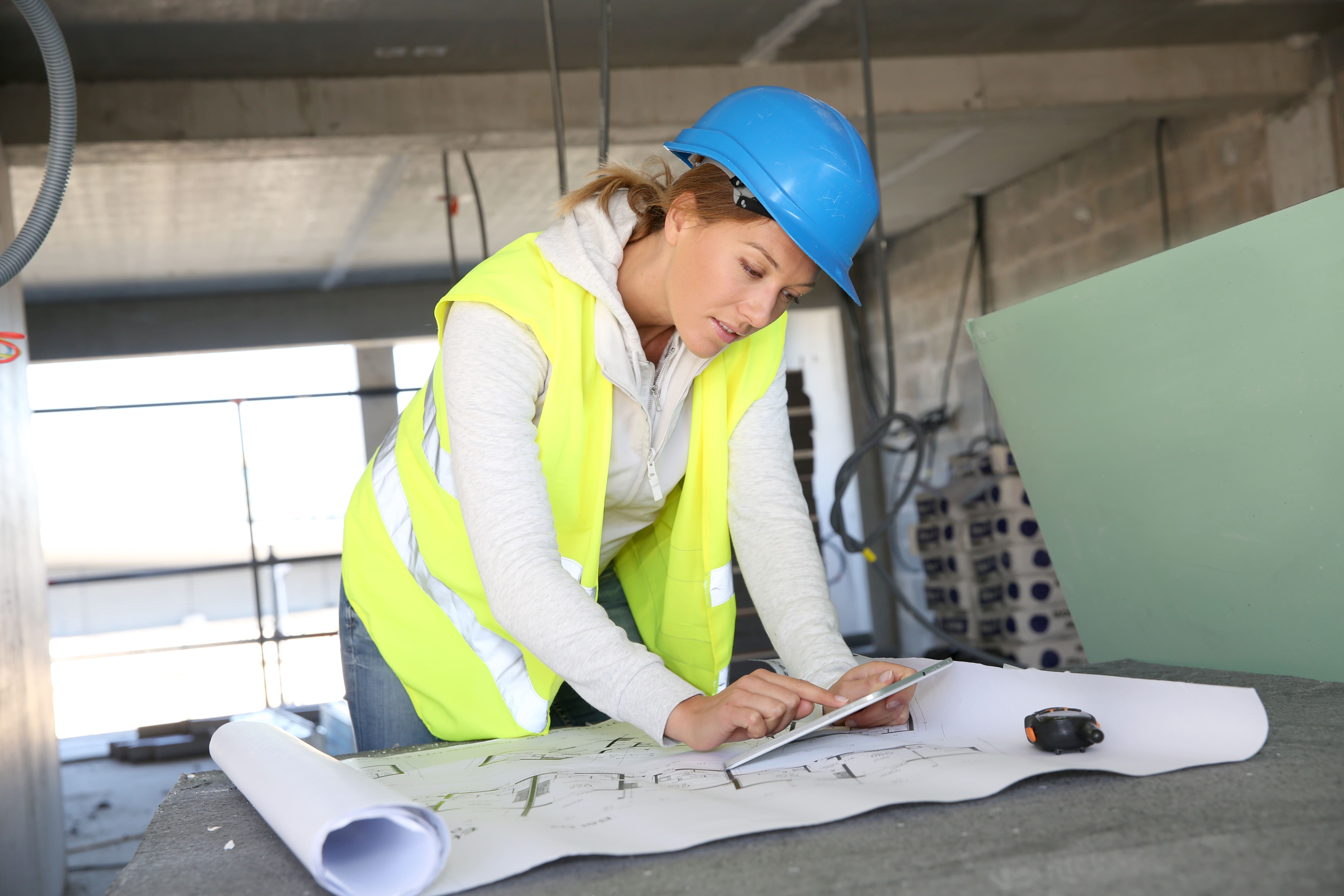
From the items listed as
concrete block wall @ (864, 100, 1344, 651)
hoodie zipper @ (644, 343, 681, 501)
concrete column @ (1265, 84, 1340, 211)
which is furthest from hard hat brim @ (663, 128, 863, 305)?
concrete column @ (1265, 84, 1340, 211)

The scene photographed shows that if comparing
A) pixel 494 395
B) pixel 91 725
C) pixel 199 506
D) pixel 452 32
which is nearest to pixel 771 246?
pixel 494 395

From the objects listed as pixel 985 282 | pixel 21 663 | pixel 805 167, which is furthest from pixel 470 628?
pixel 985 282

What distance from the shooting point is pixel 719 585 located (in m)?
1.31

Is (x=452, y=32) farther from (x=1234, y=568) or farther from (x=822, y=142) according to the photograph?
(x=1234, y=568)

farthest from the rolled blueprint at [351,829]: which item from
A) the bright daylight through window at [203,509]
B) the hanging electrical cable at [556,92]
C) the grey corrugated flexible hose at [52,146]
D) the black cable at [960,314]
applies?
the black cable at [960,314]

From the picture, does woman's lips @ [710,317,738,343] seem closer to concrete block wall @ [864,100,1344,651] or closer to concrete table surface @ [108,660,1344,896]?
concrete table surface @ [108,660,1344,896]

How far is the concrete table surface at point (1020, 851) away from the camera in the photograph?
0.60m

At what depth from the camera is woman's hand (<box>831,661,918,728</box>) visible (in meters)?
1.02

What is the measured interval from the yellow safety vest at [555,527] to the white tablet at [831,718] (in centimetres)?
29

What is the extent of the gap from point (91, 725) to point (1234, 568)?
839 cm

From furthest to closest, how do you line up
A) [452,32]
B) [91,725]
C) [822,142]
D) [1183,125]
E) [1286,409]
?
[91,725]
[1183,125]
[452,32]
[822,142]
[1286,409]

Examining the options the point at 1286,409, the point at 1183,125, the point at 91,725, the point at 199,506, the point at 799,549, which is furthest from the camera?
the point at 199,506

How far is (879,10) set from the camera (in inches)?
140

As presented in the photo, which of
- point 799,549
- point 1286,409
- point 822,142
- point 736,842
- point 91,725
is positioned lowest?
point 91,725
